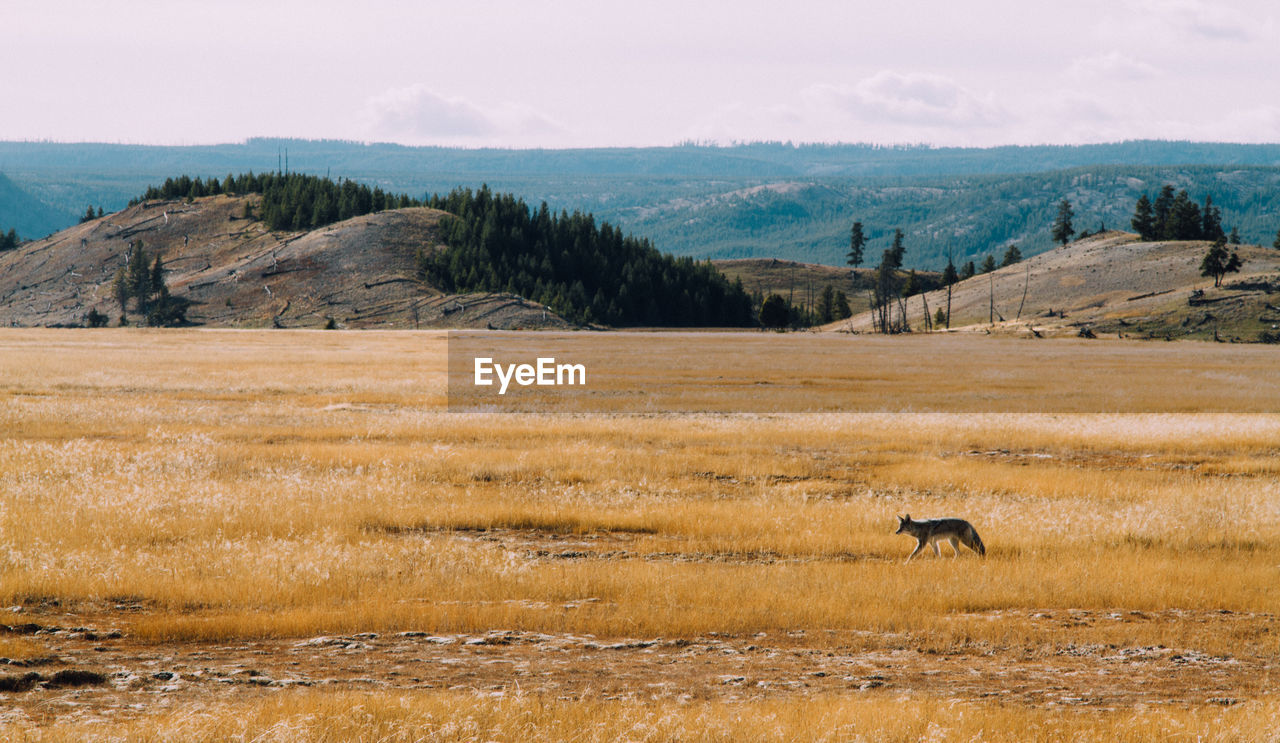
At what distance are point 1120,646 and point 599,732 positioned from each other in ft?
23.5

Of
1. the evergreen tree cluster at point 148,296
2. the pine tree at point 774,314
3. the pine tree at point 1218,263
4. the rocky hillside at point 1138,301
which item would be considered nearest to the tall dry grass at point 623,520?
the rocky hillside at point 1138,301

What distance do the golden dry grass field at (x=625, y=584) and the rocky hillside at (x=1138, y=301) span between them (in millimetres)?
118530

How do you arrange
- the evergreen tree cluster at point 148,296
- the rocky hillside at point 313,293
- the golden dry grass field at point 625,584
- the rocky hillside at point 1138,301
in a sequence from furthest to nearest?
the evergreen tree cluster at point 148,296, the rocky hillside at point 313,293, the rocky hillside at point 1138,301, the golden dry grass field at point 625,584

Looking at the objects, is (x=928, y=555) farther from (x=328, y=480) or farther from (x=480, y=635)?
(x=328, y=480)

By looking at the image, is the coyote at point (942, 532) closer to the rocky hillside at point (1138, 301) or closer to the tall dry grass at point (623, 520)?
the tall dry grass at point (623, 520)

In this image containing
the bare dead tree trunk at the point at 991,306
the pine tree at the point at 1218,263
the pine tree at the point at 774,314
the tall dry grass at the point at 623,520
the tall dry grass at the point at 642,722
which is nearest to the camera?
the tall dry grass at the point at 642,722

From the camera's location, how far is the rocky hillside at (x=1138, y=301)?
138m

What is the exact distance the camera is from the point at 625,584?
549 inches

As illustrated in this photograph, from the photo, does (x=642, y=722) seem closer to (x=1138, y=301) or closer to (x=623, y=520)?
(x=623, y=520)

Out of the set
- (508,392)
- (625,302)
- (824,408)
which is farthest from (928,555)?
(625,302)

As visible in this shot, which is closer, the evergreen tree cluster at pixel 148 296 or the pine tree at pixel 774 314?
the evergreen tree cluster at pixel 148 296

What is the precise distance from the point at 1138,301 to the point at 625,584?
16588 centimetres

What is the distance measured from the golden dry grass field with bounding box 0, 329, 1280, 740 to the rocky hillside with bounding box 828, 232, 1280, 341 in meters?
119

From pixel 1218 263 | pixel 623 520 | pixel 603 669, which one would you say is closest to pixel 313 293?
pixel 1218 263
